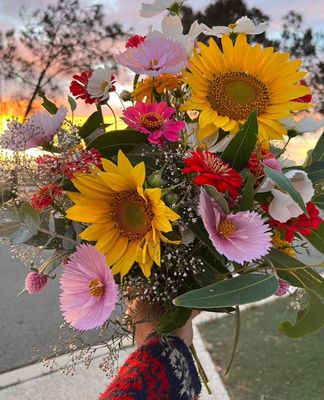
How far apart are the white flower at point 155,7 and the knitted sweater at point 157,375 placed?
60 cm

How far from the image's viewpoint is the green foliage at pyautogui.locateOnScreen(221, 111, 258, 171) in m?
0.80

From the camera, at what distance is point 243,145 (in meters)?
0.82

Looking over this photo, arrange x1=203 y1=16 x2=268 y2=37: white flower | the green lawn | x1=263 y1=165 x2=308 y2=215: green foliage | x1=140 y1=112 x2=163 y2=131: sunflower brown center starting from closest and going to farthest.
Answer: x1=263 y1=165 x2=308 y2=215: green foliage, x1=140 y1=112 x2=163 y2=131: sunflower brown center, x1=203 y1=16 x2=268 y2=37: white flower, the green lawn

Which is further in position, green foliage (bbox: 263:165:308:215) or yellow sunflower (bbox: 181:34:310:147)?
yellow sunflower (bbox: 181:34:310:147)

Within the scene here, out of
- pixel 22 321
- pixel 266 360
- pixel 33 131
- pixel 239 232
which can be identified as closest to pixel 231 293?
pixel 239 232

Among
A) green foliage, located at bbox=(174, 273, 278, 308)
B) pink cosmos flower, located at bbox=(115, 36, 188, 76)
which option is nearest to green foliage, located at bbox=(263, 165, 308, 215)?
green foliage, located at bbox=(174, 273, 278, 308)

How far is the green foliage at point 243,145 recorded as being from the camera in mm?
803

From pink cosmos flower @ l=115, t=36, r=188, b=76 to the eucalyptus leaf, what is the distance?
8.3 inches

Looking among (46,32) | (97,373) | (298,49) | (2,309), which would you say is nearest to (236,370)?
(97,373)

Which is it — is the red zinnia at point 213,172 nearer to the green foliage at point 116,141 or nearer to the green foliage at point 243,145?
the green foliage at point 243,145

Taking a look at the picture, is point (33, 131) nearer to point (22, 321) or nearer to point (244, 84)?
point (244, 84)

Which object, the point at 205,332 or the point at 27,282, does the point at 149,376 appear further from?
the point at 205,332

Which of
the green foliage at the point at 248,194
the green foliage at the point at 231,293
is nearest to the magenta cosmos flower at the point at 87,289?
the green foliage at the point at 231,293

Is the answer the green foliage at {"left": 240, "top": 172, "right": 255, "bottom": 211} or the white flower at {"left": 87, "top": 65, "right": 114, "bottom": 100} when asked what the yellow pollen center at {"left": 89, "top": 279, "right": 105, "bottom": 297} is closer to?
the green foliage at {"left": 240, "top": 172, "right": 255, "bottom": 211}
